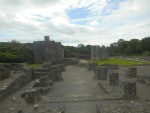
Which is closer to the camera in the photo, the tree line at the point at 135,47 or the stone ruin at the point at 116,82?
the stone ruin at the point at 116,82

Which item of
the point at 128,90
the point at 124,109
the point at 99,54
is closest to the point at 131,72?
the point at 128,90

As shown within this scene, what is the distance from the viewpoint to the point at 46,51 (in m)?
46.4

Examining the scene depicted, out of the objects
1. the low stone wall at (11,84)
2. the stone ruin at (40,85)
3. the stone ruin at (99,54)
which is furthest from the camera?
the stone ruin at (99,54)

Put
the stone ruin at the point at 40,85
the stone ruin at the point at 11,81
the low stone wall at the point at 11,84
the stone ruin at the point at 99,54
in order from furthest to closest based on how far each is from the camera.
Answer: the stone ruin at the point at 99,54, the stone ruin at the point at 11,81, the low stone wall at the point at 11,84, the stone ruin at the point at 40,85

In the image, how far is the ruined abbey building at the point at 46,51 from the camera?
4628cm

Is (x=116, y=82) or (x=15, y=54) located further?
(x=15, y=54)

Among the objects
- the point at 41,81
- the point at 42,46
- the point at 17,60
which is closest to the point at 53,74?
the point at 41,81

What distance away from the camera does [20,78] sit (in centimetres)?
1858

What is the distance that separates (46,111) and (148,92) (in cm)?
865

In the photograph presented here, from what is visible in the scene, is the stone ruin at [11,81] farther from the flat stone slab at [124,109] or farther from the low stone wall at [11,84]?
the flat stone slab at [124,109]

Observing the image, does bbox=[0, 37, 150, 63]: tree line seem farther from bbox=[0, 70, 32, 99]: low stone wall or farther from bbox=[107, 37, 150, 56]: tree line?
bbox=[0, 70, 32, 99]: low stone wall

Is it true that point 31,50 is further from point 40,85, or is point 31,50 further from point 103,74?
point 40,85

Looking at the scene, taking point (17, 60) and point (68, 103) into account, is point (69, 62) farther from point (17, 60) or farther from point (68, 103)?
point (68, 103)

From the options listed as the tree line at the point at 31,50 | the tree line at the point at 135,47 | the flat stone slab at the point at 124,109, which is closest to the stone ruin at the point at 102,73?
the flat stone slab at the point at 124,109
